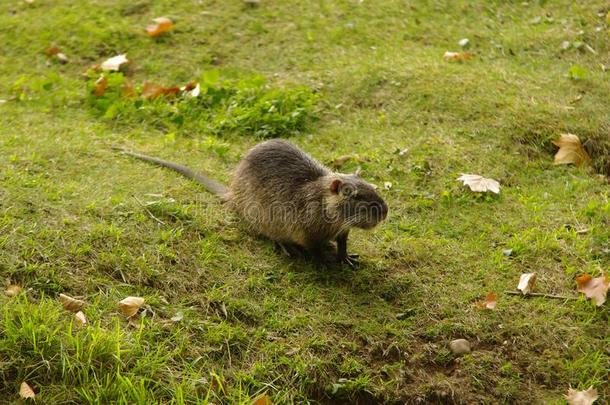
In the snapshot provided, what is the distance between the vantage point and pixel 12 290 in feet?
11.4

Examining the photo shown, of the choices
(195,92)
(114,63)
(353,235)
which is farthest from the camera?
(114,63)

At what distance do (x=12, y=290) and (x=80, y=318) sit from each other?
0.38 metres

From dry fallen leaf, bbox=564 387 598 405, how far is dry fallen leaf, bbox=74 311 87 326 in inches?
89.9

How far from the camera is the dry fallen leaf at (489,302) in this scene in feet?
13.1

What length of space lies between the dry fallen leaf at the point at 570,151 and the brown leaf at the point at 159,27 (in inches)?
153

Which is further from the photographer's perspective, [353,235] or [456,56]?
[456,56]

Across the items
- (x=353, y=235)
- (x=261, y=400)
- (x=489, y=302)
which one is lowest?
(x=353, y=235)

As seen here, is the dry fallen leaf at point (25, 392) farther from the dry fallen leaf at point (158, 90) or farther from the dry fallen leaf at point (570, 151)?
the dry fallen leaf at point (570, 151)

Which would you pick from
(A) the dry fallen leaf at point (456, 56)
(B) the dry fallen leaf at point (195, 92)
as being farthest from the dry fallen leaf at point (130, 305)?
(A) the dry fallen leaf at point (456, 56)

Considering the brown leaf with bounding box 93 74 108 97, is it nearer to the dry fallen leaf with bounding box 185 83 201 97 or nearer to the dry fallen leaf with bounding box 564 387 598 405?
the dry fallen leaf with bounding box 185 83 201 97

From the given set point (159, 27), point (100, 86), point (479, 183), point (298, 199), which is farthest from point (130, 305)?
point (159, 27)

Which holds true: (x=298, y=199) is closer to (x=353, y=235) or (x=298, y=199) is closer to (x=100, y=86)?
(x=353, y=235)

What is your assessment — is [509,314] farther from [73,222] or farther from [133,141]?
[133,141]

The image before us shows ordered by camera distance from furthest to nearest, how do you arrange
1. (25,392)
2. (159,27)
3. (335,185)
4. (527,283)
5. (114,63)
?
(159,27)
(114,63)
(335,185)
(527,283)
(25,392)
